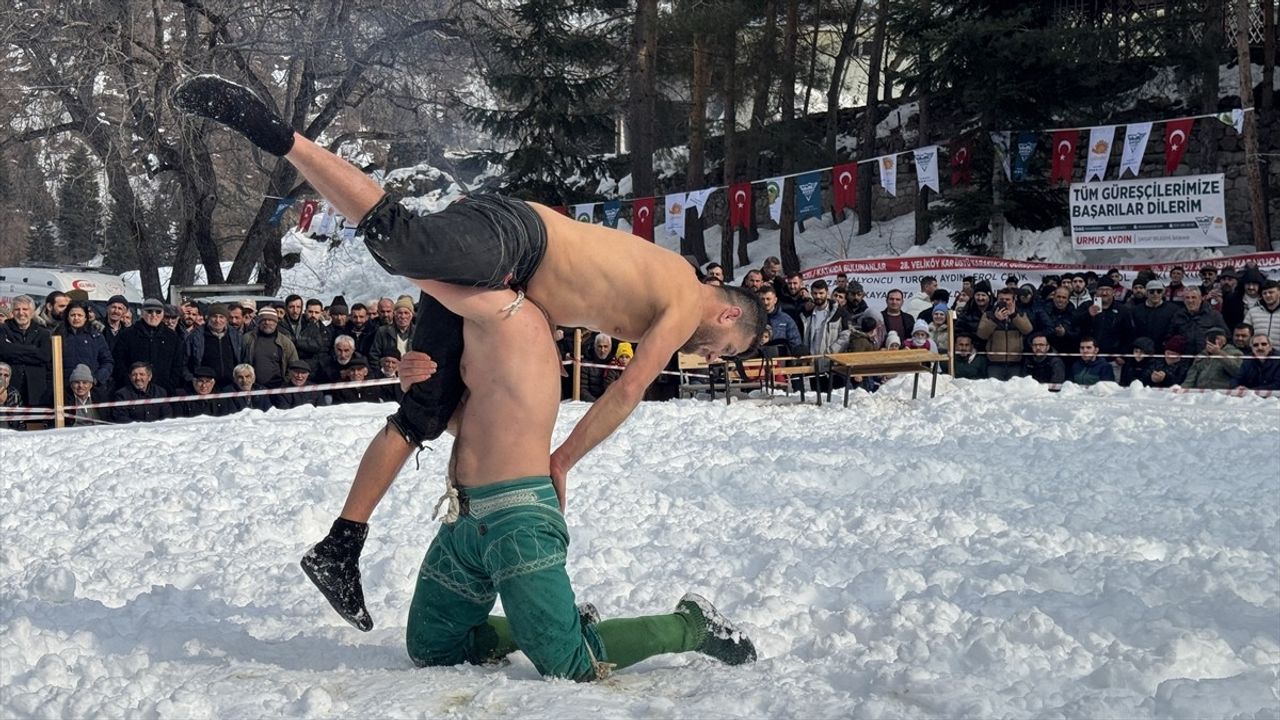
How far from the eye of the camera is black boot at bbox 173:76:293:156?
11.1ft

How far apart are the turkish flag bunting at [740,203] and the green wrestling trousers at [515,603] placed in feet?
56.2

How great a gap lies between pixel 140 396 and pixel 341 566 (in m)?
7.86

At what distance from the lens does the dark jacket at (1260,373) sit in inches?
445

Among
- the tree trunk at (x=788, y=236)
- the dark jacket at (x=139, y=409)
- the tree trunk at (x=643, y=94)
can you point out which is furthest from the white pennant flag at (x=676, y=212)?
the dark jacket at (x=139, y=409)

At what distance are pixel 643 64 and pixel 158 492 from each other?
17080 mm

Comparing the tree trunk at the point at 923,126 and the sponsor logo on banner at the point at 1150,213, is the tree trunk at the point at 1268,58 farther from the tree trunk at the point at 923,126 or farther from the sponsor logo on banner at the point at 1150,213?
the tree trunk at the point at 923,126

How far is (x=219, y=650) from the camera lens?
3.82 meters

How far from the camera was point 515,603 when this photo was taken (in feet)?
11.2

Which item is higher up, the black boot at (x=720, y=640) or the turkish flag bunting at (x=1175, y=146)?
the turkish flag bunting at (x=1175, y=146)

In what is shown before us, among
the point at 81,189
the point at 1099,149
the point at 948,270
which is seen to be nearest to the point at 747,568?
the point at 948,270

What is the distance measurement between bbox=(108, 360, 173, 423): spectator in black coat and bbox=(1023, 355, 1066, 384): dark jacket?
839cm

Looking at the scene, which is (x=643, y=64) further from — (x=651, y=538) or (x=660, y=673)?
(x=660, y=673)

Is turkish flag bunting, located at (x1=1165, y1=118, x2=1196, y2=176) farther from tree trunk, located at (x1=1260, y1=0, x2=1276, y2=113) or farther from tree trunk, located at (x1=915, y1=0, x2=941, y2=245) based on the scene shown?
tree trunk, located at (x1=915, y1=0, x2=941, y2=245)

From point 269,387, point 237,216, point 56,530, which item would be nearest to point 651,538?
point 56,530
